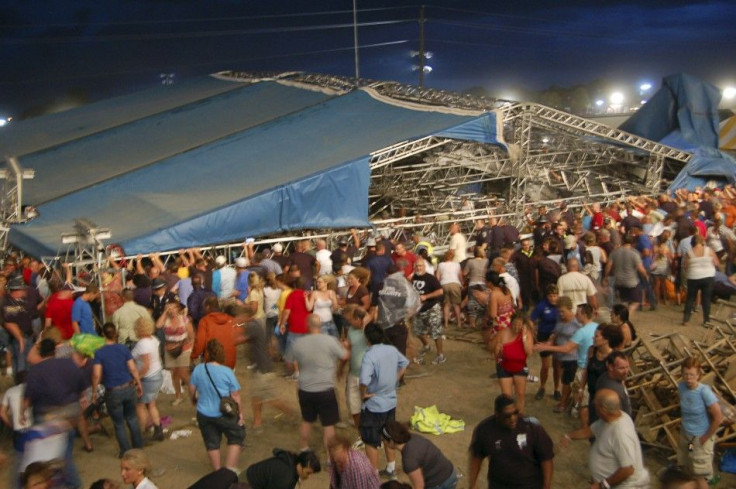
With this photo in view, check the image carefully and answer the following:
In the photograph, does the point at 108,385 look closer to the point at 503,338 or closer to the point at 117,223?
the point at 503,338

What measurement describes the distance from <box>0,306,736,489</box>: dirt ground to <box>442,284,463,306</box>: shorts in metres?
0.90

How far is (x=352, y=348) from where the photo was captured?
24.0 ft

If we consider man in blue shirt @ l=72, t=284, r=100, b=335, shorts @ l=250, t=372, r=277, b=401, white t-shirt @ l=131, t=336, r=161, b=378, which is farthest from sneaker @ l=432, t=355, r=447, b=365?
man in blue shirt @ l=72, t=284, r=100, b=335

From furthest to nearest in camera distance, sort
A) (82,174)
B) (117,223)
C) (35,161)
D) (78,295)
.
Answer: (35,161) < (82,174) < (117,223) < (78,295)

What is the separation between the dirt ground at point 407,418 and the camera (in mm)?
6719

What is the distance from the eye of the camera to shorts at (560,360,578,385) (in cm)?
762

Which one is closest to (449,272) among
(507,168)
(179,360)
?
(179,360)

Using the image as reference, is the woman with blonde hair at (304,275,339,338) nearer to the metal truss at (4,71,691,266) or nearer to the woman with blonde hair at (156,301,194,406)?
the woman with blonde hair at (156,301,194,406)

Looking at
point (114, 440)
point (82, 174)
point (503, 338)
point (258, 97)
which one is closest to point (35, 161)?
point (82, 174)

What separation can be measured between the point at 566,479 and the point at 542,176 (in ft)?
45.8

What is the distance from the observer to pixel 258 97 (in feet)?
71.1

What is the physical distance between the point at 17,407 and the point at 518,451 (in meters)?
4.07

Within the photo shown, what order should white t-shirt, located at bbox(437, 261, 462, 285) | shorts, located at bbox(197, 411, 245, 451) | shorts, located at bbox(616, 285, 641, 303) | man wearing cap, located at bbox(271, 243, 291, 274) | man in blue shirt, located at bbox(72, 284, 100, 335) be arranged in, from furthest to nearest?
man wearing cap, located at bbox(271, 243, 291, 274) → white t-shirt, located at bbox(437, 261, 462, 285) → shorts, located at bbox(616, 285, 641, 303) → man in blue shirt, located at bbox(72, 284, 100, 335) → shorts, located at bbox(197, 411, 245, 451)

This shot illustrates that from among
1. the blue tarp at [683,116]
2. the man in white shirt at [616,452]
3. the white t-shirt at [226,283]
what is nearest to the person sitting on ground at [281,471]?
the man in white shirt at [616,452]
